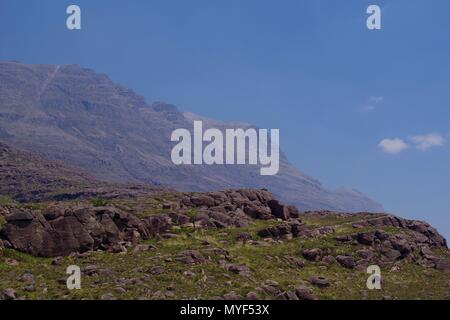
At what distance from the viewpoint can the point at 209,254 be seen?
5366cm

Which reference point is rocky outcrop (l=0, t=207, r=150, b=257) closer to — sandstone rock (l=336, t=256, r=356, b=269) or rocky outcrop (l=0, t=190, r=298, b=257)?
rocky outcrop (l=0, t=190, r=298, b=257)

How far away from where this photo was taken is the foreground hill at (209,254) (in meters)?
43.9

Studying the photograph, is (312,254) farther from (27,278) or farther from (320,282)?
(27,278)

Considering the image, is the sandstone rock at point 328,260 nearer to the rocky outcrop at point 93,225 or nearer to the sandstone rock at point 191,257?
the sandstone rock at point 191,257

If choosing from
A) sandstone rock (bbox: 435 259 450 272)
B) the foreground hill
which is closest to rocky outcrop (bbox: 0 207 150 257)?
the foreground hill

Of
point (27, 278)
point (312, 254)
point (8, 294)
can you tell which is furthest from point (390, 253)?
point (8, 294)

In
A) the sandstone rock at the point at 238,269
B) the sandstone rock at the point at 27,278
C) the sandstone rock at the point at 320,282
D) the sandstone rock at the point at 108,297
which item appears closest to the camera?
the sandstone rock at the point at 108,297

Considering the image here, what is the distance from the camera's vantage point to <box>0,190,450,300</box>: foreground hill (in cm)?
4394

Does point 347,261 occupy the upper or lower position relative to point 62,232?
lower

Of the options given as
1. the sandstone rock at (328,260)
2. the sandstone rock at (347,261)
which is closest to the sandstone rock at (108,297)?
the sandstone rock at (328,260)

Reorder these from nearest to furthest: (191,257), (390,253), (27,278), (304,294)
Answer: (27,278) < (304,294) < (191,257) < (390,253)

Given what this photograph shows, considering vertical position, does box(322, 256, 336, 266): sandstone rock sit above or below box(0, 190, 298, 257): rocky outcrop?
below

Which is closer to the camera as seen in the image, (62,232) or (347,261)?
(62,232)

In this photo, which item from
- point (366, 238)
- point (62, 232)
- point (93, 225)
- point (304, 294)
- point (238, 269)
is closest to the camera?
point (304, 294)
